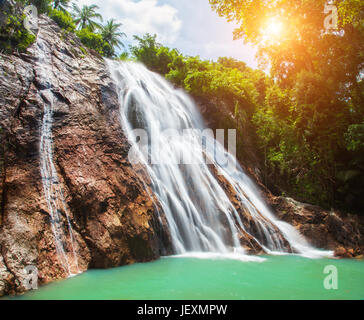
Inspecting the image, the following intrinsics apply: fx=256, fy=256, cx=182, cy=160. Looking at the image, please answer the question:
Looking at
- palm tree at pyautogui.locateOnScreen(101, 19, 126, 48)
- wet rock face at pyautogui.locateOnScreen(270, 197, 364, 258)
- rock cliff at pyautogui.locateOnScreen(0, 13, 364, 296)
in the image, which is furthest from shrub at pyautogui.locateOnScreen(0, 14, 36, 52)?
palm tree at pyautogui.locateOnScreen(101, 19, 126, 48)

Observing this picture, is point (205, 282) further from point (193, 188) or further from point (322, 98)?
point (322, 98)

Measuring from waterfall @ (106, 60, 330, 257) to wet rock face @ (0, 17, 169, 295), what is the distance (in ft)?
2.95

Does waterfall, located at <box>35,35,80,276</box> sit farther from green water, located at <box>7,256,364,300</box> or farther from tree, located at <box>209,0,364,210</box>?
tree, located at <box>209,0,364,210</box>

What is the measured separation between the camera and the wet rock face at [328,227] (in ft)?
25.9

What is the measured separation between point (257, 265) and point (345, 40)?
10.2 metres

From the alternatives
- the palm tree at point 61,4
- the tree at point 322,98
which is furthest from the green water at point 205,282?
the palm tree at point 61,4

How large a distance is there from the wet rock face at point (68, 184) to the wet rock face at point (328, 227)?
5327mm

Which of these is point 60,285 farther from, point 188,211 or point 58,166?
point 188,211

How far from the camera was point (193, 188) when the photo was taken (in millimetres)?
8203

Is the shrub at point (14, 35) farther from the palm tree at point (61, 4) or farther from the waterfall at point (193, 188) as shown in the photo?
the palm tree at point (61, 4)

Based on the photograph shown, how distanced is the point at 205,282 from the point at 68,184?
3.45 meters

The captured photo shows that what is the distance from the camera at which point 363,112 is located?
980 centimetres

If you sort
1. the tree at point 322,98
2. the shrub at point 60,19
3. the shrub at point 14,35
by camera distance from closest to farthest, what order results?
the shrub at point 14,35
the tree at point 322,98
the shrub at point 60,19
